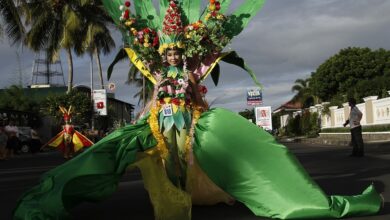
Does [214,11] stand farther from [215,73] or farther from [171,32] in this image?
[215,73]

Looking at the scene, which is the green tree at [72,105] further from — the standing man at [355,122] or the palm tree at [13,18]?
the standing man at [355,122]

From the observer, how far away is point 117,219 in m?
6.27

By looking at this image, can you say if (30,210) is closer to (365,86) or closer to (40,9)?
(40,9)

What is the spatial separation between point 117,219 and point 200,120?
4.88 ft

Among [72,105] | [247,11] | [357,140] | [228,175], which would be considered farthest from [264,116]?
[228,175]

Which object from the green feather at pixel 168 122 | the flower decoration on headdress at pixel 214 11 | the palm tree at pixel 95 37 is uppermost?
the palm tree at pixel 95 37

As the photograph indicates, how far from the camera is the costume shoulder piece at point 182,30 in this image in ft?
21.1

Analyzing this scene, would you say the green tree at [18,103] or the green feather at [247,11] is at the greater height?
the green tree at [18,103]

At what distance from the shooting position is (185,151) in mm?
6305

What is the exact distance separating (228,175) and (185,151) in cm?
68

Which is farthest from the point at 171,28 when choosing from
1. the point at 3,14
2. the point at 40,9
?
the point at 40,9

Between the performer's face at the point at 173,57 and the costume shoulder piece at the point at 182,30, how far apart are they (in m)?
0.07

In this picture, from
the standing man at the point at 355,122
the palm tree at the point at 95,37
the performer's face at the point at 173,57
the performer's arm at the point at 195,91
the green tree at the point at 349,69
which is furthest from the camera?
the green tree at the point at 349,69

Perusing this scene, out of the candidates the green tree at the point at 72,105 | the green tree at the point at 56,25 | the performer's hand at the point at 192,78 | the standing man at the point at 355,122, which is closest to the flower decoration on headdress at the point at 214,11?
the performer's hand at the point at 192,78
